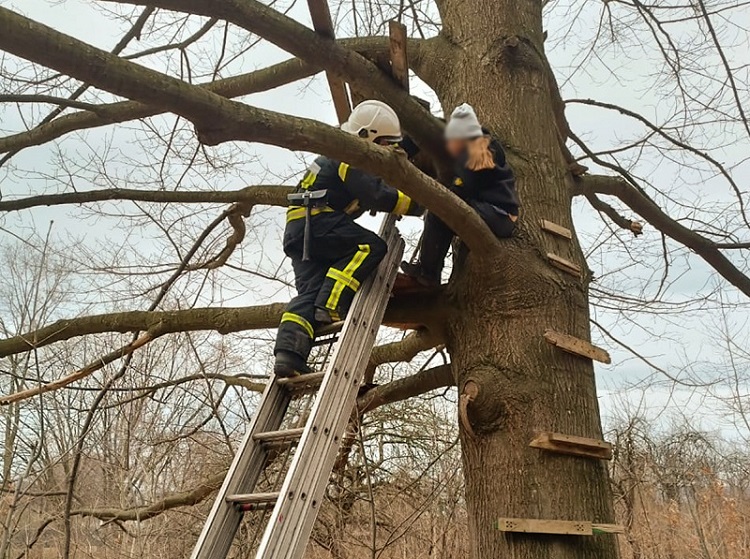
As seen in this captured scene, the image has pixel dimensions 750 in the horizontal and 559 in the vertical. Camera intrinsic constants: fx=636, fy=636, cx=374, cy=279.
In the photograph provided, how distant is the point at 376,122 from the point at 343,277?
80 centimetres

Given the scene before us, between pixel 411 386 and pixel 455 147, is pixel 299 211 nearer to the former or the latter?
pixel 455 147

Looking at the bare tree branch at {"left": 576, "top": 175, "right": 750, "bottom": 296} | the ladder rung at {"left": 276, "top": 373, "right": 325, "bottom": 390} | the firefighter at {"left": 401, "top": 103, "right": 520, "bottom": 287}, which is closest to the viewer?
the ladder rung at {"left": 276, "top": 373, "right": 325, "bottom": 390}

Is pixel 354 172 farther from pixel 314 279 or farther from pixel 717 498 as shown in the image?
pixel 717 498

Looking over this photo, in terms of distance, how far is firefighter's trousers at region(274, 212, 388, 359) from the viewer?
294 centimetres

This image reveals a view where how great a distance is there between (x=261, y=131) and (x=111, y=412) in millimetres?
5737

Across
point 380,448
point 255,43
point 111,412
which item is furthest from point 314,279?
point 111,412

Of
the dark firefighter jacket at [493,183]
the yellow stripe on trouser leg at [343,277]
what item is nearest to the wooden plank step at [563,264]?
the dark firefighter jacket at [493,183]

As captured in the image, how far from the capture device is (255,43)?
4.87 meters

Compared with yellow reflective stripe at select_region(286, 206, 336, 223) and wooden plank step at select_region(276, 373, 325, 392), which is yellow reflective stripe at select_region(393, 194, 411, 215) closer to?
yellow reflective stripe at select_region(286, 206, 336, 223)

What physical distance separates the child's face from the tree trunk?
413 mm

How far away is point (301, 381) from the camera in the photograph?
2723 mm

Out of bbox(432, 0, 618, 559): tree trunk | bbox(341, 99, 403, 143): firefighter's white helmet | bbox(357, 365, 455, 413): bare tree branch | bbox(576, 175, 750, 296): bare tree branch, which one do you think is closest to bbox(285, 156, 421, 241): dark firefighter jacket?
bbox(341, 99, 403, 143): firefighter's white helmet

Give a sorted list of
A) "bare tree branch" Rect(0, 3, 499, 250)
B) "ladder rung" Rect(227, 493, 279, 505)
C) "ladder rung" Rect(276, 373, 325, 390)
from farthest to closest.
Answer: "ladder rung" Rect(276, 373, 325, 390) → "ladder rung" Rect(227, 493, 279, 505) → "bare tree branch" Rect(0, 3, 499, 250)

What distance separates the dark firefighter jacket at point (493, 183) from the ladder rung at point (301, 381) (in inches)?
44.4
